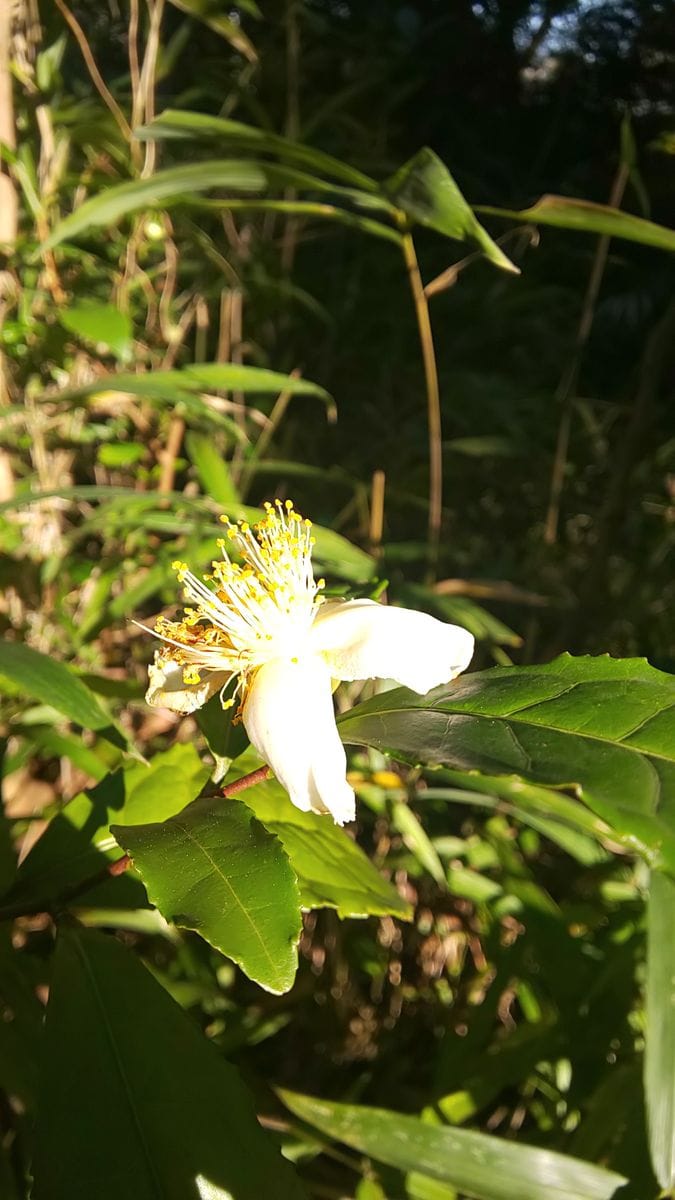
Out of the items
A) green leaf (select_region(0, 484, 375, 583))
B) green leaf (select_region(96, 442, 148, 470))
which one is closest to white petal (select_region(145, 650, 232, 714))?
green leaf (select_region(0, 484, 375, 583))

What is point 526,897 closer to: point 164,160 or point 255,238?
point 255,238

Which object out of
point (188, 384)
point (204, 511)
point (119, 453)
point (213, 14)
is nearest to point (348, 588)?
point (204, 511)

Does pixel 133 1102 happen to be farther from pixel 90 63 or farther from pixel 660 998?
pixel 90 63

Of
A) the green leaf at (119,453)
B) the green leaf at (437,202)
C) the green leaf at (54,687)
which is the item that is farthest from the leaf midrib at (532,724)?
the green leaf at (119,453)

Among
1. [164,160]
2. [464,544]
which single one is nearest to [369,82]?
[164,160]

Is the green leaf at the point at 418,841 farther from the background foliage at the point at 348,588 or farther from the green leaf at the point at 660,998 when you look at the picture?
the green leaf at the point at 660,998
